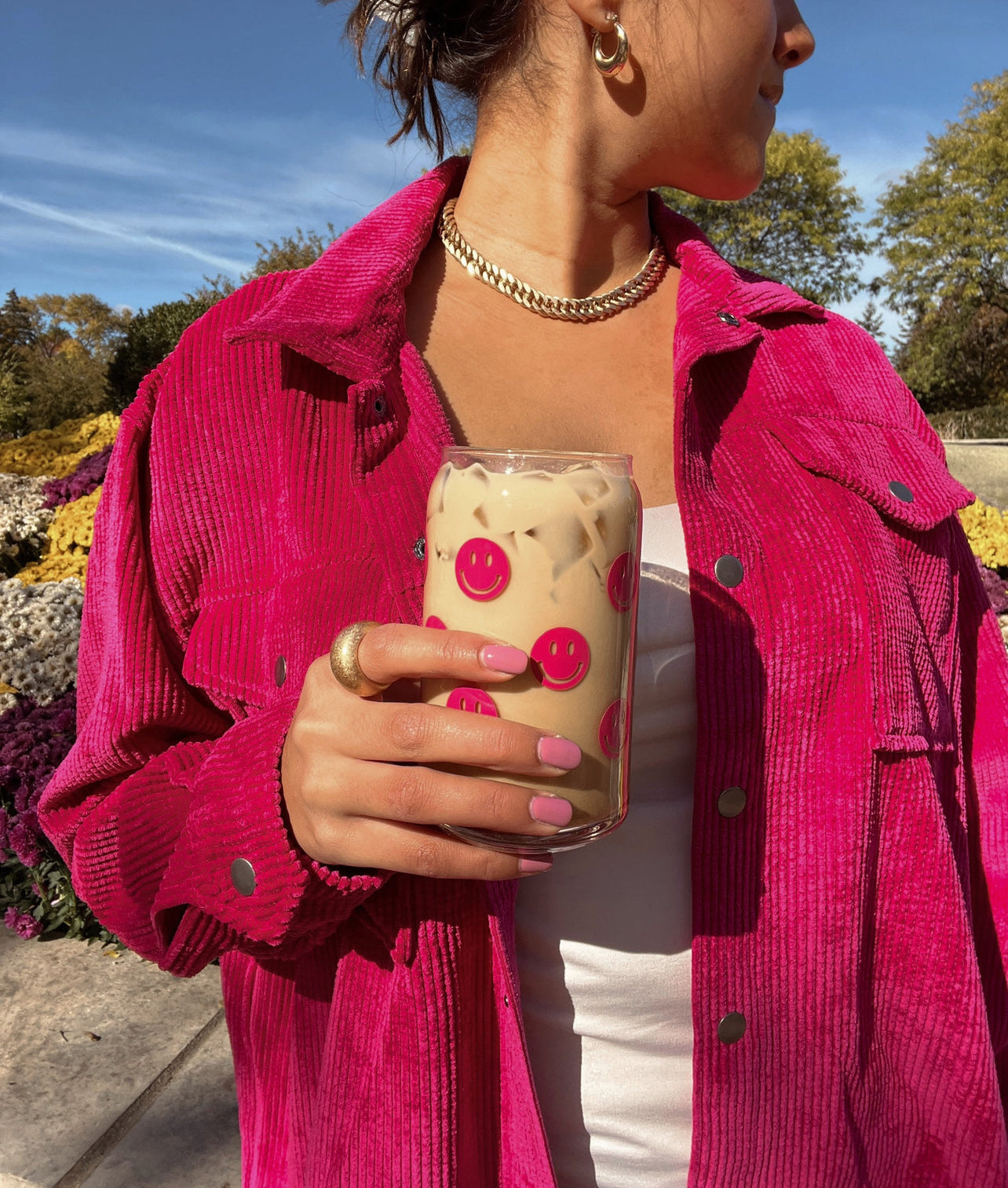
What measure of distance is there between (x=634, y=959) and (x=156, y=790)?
69 cm

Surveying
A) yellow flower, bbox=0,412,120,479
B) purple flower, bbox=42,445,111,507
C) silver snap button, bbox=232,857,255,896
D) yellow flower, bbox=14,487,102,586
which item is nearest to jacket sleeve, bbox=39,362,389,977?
silver snap button, bbox=232,857,255,896

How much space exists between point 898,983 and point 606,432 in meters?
0.95

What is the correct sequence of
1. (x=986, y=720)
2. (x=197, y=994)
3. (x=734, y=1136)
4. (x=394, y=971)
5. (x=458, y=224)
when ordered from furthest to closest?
(x=197, y=994) → (x=458, y=224) → (x=986, y=720) → (x=734, y=1136) → (x=394, y=971)

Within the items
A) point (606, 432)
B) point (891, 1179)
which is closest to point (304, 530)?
point (606, 432)

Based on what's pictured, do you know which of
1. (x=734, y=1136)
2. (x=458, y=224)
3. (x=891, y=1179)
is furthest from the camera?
(x=458, y=224)

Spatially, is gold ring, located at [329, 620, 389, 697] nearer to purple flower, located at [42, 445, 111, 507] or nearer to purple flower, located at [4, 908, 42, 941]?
purple flower, located at [4, 908, 42, 941]

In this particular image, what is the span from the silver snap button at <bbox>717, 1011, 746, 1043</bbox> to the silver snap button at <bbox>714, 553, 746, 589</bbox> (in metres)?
0.59

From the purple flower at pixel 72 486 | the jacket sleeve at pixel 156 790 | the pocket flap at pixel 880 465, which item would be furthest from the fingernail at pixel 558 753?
the purple flower at pixel 72 486

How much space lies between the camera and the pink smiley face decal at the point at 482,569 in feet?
3.02

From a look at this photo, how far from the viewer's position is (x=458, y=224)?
1740mm

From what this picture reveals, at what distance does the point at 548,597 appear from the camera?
92 cm

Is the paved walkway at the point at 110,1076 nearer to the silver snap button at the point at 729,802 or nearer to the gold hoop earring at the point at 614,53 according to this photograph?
the silver snap button at the point at 729,802

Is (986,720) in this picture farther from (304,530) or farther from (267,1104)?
(267,1104)

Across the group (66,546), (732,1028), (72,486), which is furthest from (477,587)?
(72,486)
